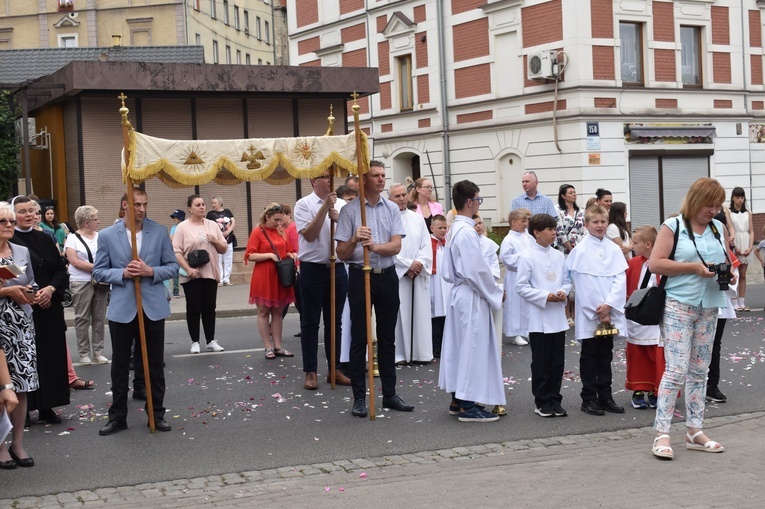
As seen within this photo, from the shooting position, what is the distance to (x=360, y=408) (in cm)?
896

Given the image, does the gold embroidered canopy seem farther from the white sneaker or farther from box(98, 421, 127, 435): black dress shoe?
the white sneaker

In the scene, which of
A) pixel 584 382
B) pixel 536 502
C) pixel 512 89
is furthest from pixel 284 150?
pixel 512 89

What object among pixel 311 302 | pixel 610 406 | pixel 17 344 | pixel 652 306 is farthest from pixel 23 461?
pixel 610 406

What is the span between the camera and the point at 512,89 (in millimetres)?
32406

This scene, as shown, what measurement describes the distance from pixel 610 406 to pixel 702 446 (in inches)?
62.1

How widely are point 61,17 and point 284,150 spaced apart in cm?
5502

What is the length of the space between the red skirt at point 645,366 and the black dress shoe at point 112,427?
13.8ft

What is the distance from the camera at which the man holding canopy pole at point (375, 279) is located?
9068 millimetres

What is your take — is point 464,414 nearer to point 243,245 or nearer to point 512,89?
point 243,245

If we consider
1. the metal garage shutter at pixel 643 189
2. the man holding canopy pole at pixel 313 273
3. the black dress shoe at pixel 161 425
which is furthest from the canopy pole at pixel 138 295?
the metal garage shutter at pixel 643 189

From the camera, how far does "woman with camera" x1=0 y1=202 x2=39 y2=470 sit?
754 cm

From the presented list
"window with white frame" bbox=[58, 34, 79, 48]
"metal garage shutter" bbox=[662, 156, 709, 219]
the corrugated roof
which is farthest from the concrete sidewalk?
"window with white frame" bbox=[58, 34, 79, 48]

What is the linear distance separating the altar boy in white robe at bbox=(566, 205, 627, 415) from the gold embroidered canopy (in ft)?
6.65

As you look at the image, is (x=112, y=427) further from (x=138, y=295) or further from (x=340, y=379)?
(x=340, y=379)
